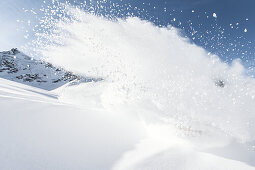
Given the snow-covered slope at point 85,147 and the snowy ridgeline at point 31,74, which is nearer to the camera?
the snow-covered slope at point 85,147

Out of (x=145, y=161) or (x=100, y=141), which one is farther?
(x=100, y=141)

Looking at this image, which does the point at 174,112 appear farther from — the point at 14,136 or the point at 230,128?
the point at 14,136

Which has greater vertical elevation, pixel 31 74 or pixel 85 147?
pixel 31 74

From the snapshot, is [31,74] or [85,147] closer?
[85,147]

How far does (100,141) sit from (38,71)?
5728 inches

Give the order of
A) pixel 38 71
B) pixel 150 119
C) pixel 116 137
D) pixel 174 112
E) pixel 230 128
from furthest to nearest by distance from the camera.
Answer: pixel 38 71 → pixel 174 112 → pixel 150 119 → pixel 230 128 → pixel 116 137

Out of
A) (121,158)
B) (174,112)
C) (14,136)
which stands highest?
(174,112)

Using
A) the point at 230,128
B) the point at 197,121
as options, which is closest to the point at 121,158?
the point at 197,121

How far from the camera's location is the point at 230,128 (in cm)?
419

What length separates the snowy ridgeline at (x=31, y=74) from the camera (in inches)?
4466

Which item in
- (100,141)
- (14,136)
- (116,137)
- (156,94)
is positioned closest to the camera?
(14,136)

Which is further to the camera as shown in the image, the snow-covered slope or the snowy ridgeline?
the snowy ridgeline

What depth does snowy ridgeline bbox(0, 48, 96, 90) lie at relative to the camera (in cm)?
11344

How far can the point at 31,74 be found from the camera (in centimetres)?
12662
